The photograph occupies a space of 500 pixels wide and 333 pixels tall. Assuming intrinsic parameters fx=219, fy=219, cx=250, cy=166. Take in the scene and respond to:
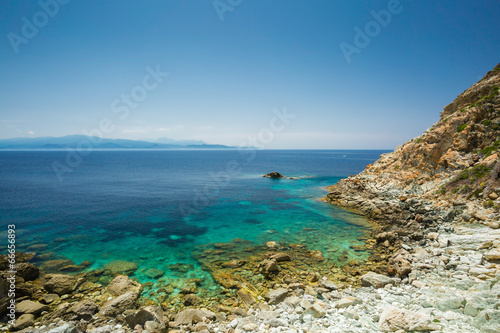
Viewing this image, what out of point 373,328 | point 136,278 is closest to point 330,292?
Answer: point 373,328

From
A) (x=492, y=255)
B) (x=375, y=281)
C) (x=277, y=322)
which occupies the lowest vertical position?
(x=277, y=322)

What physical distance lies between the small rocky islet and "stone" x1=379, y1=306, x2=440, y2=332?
0.04 m

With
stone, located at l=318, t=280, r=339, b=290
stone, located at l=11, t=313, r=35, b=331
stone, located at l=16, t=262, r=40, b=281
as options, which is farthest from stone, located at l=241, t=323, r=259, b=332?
stone, located at l=16, t=262, r=40, b=281

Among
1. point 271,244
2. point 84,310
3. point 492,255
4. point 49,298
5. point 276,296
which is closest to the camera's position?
point 84,310

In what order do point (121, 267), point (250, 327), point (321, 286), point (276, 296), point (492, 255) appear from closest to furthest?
point (250, 327)
point (492, 255)
point (276, 296)
point (321, 286)
point (121, 267)

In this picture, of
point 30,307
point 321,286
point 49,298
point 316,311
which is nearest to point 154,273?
point 49,298

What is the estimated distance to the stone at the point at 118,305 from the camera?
43.4 ft

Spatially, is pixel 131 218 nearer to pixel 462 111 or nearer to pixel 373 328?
pixel 373 328

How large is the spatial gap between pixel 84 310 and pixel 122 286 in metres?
3.03

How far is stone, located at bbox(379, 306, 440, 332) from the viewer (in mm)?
8695

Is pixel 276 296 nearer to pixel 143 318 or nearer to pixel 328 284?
pixel 328 284

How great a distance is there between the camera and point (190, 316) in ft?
41.1

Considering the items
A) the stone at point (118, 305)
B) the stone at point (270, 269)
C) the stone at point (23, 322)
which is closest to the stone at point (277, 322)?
the stone at point (270, 269)

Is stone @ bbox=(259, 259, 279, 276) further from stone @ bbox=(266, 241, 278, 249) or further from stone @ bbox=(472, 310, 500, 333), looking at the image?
stone @ bbox=(472, 310, 500, 333)
